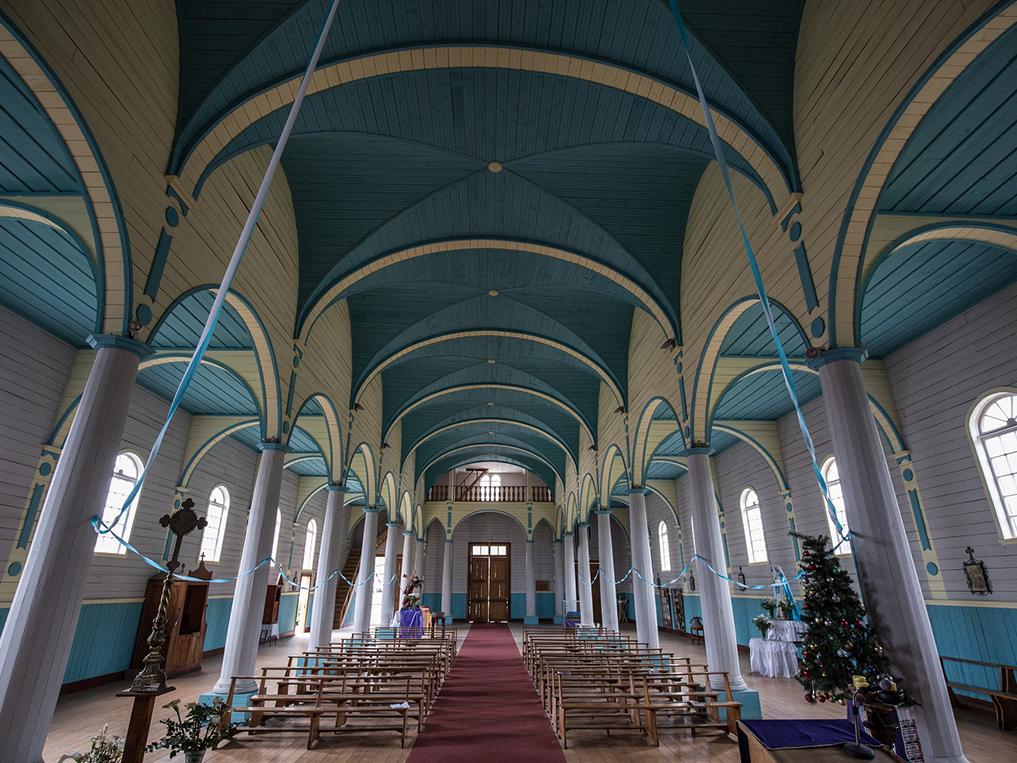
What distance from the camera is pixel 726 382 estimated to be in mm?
9969

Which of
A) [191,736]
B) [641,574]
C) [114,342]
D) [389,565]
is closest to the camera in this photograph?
[191,736]

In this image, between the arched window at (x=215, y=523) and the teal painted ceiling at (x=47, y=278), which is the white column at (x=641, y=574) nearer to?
the teal painted ceiling at (x=47, y=278)

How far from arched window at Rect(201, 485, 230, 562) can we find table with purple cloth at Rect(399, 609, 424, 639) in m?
5.41

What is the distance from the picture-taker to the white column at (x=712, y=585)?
7922 millimetres

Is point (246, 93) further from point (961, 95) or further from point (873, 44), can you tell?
point (961, 95)

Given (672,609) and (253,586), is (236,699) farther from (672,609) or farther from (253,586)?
(672,609)

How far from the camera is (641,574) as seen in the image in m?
12.4

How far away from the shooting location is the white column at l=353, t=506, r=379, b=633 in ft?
48.8

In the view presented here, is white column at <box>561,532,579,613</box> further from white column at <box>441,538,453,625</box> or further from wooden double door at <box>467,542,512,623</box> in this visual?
white column at <box>441,538,453,625</box>

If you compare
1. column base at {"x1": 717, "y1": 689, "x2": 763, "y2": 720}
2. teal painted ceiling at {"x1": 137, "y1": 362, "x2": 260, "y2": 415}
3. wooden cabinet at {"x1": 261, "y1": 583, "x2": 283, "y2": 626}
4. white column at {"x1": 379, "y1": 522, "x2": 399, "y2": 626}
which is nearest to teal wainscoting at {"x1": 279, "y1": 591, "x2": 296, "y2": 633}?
wooden cabinet at {"x1": 261, "y1": 583, "x2": 283, "y2": 626}

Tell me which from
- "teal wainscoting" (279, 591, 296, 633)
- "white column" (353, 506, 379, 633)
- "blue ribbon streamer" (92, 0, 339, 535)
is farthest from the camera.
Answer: "teal wainscoting" (279, 591, 296, 633)

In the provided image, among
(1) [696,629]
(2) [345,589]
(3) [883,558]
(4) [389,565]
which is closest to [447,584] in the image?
(2) [345,589]

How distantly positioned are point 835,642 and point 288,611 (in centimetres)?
Result: 1992

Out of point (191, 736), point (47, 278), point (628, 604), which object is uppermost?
point (47, 278)
